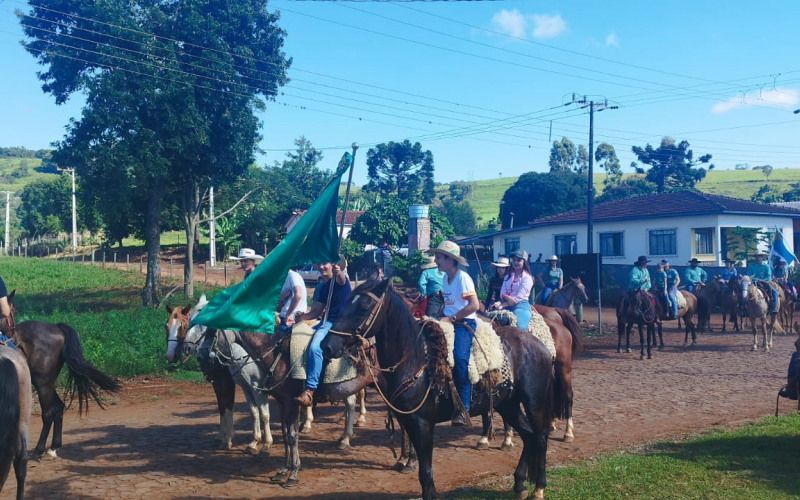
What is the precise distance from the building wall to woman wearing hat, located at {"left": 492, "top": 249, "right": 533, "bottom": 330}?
2600cm

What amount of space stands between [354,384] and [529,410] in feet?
6.68

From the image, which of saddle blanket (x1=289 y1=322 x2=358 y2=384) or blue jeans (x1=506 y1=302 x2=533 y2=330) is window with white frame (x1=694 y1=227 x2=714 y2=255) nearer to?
blue jeans (x1=506 y1=302 x2=533 y2=330)

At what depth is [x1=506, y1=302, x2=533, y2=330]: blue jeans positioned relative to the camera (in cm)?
877

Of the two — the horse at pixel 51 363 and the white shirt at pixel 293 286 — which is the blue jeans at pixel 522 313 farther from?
the horse at pixel 51 363

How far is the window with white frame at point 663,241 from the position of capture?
3297 centimetres

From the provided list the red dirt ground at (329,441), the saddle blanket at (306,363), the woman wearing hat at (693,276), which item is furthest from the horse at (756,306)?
→ the saddle blanket at (306,363)

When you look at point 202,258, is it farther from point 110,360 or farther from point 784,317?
point 784,317

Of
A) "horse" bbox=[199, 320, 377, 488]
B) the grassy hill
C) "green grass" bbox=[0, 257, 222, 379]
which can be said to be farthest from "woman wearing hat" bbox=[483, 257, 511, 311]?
the grassy hill

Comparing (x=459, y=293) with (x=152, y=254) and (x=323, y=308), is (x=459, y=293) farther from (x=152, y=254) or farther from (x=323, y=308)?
(x=152, y=254)

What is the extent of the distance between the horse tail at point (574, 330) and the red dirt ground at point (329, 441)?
47.5 inches

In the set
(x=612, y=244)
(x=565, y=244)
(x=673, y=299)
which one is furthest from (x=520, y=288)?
(x=565, y=244)

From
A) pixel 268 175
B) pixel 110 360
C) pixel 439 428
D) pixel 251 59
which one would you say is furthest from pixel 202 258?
pixel 439 428

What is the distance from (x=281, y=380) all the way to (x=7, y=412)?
9.82 feet

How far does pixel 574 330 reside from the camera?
395 inches
